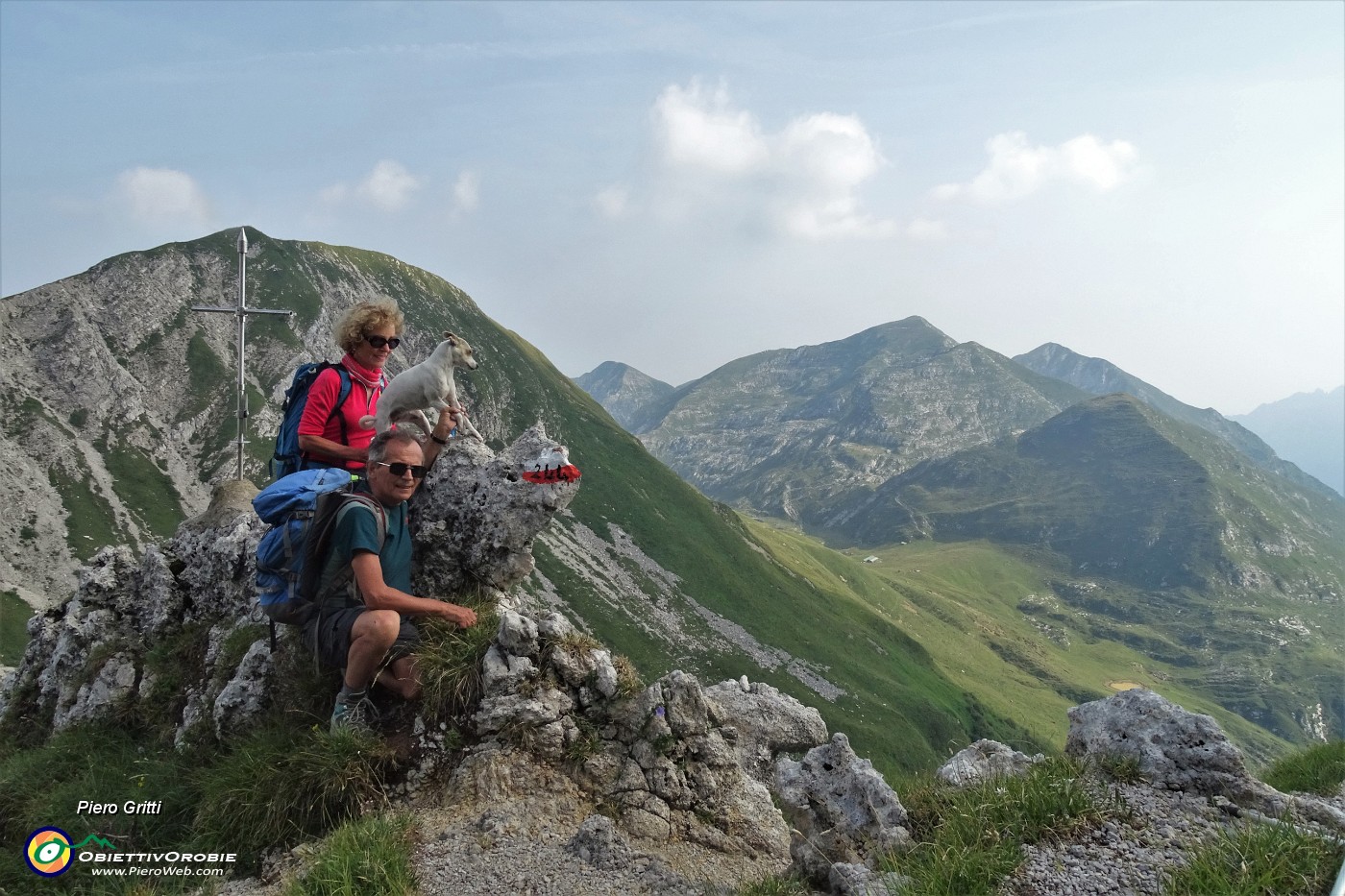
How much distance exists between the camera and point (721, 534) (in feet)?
627

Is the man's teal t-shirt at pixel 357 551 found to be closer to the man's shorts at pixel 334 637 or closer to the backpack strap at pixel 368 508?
the backpack strap at pixel 368 508

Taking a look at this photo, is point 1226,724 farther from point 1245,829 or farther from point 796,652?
point 1245,829

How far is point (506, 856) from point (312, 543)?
13.5 feet

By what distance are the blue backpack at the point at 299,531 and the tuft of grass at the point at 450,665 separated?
1.53 metres

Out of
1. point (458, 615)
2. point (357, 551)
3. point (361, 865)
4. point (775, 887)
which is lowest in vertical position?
point (775, 887)

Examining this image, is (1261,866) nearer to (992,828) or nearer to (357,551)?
(992,828)

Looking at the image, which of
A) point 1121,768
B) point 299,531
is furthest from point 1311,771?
point 299,531

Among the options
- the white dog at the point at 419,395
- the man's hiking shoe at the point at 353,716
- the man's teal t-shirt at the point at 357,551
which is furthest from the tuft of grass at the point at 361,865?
the white dog at the point at 419,395

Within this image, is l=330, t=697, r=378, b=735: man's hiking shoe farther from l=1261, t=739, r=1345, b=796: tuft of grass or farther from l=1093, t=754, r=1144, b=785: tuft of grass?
l=1261, t=739, r=1345, b=796: tuft of grass

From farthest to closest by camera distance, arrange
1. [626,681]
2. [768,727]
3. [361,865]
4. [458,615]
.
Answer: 1. [768,727]
2. [626,681]
3. [458,615]
4. [361,865]

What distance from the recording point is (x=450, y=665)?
28.8 ft

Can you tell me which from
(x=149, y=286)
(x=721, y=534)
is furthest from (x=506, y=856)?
(x=149, y=286)

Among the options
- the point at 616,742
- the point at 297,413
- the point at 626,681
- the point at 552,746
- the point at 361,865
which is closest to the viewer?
the point at 361,865

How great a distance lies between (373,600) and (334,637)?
3.23 feet
